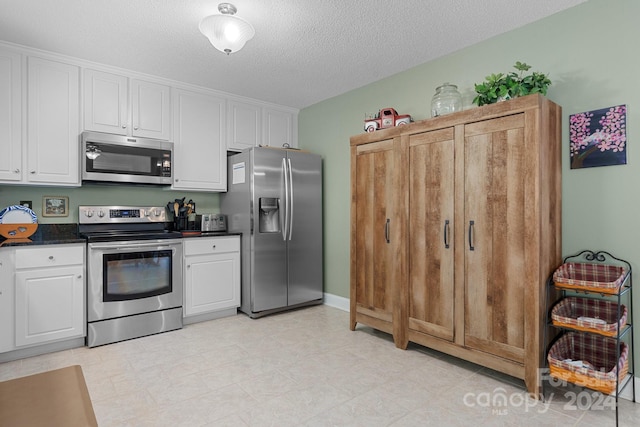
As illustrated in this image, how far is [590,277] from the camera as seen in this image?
7.47 feet

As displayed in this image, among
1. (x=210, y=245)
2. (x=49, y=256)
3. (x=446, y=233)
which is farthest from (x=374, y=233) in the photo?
(x=49, y=256)

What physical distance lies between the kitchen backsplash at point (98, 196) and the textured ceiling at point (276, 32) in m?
1.23

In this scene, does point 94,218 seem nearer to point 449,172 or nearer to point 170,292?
point 170,292

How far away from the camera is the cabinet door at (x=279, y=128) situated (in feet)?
14.8

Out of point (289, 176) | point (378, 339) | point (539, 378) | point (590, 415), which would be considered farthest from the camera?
point (289, 176)

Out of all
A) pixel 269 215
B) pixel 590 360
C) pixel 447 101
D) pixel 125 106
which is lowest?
pixel 590 360

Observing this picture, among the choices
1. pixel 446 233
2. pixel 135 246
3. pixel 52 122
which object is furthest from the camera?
pixel 135 246

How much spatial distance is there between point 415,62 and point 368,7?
3.52ft

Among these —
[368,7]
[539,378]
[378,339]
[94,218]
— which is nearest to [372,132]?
[368,7]

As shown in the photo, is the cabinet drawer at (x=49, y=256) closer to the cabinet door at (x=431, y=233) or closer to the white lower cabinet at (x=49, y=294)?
the white lower cabinet at (x=49, y=294)

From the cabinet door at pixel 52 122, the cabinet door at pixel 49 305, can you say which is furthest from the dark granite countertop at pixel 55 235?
the cabinet door at pixel 52 122

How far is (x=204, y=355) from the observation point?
9.25ft

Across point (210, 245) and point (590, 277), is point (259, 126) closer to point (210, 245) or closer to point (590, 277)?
point (210, 245)

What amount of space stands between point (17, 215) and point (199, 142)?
1.76m
